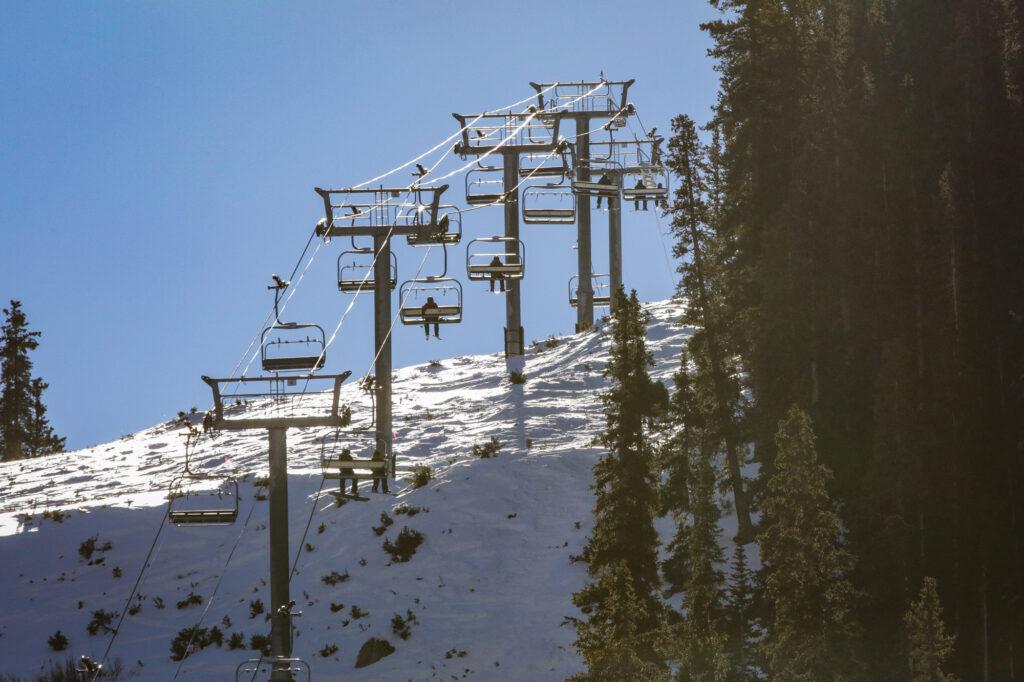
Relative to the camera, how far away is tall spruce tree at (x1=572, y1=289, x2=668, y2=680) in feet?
67.4

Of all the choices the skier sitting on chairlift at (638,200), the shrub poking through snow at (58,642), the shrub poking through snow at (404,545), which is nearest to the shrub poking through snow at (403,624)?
the shrub poking through snow at (404,545)

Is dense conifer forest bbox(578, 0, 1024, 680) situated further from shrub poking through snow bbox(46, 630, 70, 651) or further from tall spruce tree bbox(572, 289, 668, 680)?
shrub poking through snow bbox(46, 630, 70, 651)

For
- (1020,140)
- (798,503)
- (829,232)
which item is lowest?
(798,503)

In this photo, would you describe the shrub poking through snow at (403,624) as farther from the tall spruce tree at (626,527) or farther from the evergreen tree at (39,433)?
the evergreen tree at (39,433)

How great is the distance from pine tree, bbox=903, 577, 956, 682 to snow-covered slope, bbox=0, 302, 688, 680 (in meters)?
6.50

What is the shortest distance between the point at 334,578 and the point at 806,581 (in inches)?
501

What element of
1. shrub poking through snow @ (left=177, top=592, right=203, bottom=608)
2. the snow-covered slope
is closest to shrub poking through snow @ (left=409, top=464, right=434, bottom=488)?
the snow-covered slope

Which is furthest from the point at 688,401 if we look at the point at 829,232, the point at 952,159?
the point at 952,159

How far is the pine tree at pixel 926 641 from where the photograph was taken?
19.6 m

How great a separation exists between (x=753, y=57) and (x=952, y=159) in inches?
209

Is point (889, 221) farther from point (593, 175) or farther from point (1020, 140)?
point (593, 175)

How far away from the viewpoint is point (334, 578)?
2850 cm

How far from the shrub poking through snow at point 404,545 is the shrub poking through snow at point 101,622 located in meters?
6.53

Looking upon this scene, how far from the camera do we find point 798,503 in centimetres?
1956
